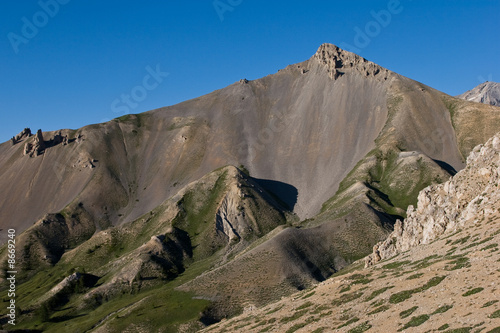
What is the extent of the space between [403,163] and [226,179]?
77.9m

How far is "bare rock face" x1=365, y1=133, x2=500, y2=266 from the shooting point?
53.4m

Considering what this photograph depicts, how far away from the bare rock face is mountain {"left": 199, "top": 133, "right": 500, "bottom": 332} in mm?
178

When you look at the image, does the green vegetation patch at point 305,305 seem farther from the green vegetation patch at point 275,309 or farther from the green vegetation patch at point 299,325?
the green vegetation patch at point 275,309

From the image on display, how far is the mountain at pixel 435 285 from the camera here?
90.4ft

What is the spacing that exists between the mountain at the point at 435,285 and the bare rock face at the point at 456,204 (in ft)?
0.58

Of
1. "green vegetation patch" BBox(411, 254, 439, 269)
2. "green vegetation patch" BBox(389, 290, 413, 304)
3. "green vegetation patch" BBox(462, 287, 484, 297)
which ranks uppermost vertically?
"green vegetation patch" BBox(411, 254, 439, 269)

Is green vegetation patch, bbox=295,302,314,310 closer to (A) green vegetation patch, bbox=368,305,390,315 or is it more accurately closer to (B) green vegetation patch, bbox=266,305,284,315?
(B) green vegetation patch, bbox=266,305,284,315

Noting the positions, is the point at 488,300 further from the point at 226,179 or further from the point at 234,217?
the point at 226,179

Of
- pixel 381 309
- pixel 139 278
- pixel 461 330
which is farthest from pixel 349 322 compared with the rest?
pixel 139 278

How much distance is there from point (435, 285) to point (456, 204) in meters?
32.0

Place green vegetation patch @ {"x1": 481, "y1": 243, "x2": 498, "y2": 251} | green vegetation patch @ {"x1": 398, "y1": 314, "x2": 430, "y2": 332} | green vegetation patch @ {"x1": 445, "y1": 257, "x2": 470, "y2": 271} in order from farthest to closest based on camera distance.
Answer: green vegetation patch @ {"x1": 481, "y1": 243, "x2": 498, "y2": 251}, green vegetation patch @ {"x1": 445, "y1": 257, "x2": 470, "y2": 271}, green vegetation patch @ {"x1": 398, "y1": 314, "x2": 430, "y2": 332}

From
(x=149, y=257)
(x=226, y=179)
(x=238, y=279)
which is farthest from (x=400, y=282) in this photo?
(x=226, y=179)

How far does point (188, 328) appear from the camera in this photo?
87062mm

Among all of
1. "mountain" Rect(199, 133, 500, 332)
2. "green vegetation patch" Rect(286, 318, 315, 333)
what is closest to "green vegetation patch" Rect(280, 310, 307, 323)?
"mountain" Rect(199, 133, 500, 332)
